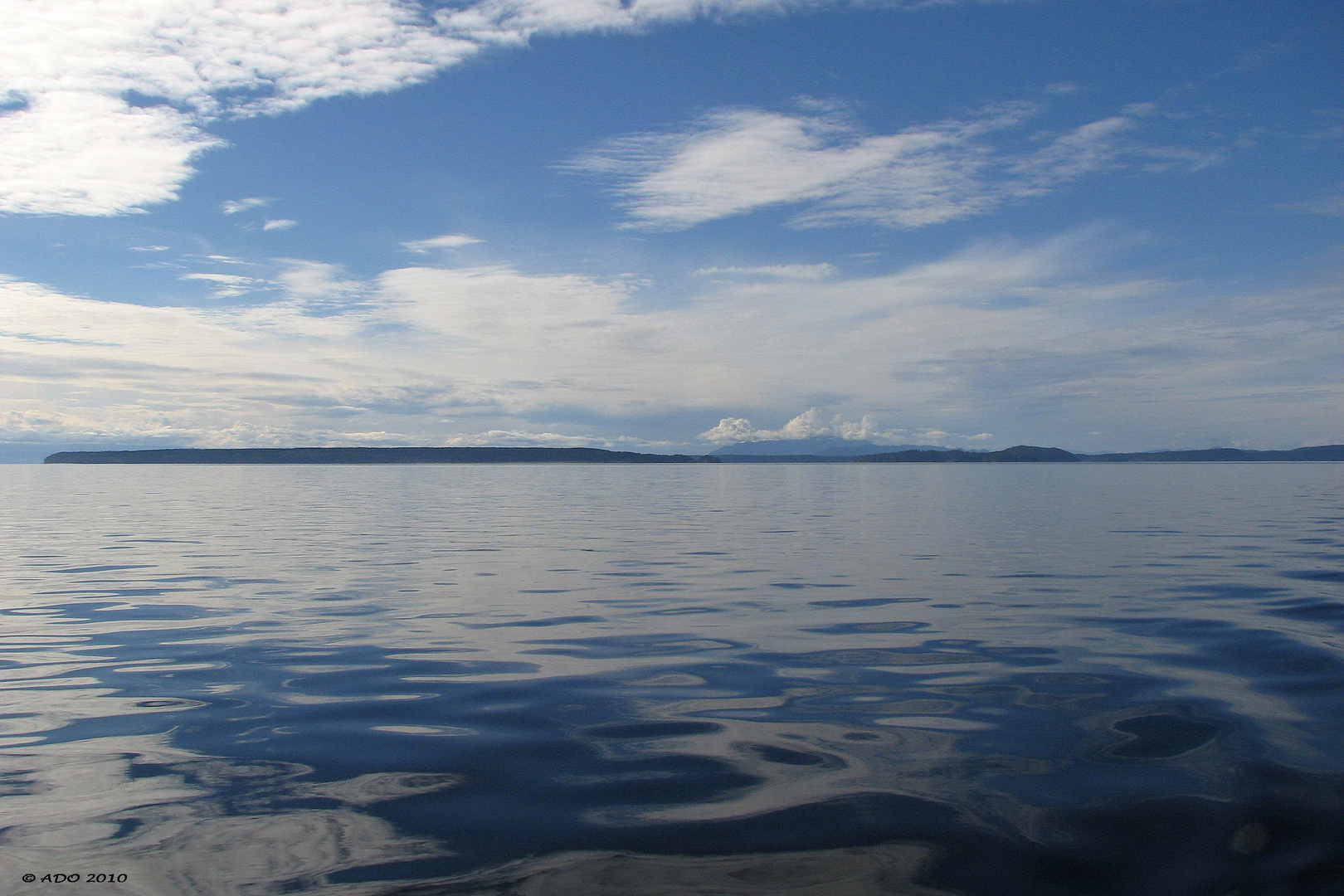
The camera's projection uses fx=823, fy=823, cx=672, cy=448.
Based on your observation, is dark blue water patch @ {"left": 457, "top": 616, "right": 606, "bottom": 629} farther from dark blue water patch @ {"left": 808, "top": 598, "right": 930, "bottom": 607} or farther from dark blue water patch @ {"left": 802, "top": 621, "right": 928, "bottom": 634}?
dark blue water patch @ {"left": 808, "top": 598, "right": 930, "bottom": 607}

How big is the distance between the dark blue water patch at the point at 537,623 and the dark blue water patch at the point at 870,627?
449 centimetres

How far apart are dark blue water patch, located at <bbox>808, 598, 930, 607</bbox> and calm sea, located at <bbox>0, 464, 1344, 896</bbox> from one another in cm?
13

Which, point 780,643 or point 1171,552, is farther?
point 1171,552

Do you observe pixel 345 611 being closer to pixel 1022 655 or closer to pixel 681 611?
pixel 681 611

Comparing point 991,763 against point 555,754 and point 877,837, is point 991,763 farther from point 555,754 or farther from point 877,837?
point 555,754

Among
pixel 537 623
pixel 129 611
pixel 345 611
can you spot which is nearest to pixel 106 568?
pixel 129 611

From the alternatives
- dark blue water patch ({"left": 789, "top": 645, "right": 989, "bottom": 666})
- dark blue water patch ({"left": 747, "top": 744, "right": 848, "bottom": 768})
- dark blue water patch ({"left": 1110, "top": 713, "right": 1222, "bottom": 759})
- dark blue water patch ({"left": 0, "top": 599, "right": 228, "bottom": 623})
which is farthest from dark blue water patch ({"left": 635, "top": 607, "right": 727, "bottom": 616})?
dark blue water patch ({"left": 1110, "top": 713, "right": 1222, "bottom": 759})

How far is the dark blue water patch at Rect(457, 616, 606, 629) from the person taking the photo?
16.2 m

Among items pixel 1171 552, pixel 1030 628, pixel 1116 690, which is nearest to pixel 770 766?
pixel 1116 690

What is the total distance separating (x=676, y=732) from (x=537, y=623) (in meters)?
7.40

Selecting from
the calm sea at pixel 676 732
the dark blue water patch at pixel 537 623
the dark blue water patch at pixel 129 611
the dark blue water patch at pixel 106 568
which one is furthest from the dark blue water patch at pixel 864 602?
the dark blue water patch at pixel 106 568

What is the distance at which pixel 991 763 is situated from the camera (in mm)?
8539

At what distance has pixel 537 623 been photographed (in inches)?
650

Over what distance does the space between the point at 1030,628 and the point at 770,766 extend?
8.91 meters
